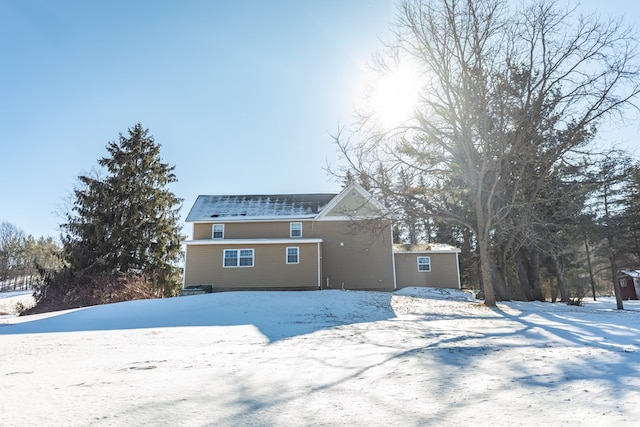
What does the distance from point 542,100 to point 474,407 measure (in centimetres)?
1406

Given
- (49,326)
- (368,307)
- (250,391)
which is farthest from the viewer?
(368,307)

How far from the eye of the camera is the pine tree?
22281 mm

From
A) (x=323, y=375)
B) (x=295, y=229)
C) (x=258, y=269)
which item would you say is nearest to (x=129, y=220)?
(x=258, y=269)

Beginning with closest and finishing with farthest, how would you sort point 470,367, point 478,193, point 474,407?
point 474,407, point 470,367, point 478,193

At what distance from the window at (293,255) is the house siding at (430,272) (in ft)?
24.2

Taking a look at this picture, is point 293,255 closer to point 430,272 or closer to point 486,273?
point 430,272

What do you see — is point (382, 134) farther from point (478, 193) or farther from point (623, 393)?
point (623, 393)

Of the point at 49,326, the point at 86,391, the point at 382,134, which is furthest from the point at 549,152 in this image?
the point at 49,326

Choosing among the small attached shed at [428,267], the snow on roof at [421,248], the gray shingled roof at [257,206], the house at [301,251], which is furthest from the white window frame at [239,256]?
the snow on roof at [421,248]

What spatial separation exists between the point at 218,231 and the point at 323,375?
19.7 meters

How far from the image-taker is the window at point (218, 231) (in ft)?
74.5

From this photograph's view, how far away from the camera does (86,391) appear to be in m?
3.67

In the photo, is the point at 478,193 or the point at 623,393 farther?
the point at 478,193

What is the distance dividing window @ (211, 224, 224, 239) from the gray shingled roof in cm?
48
